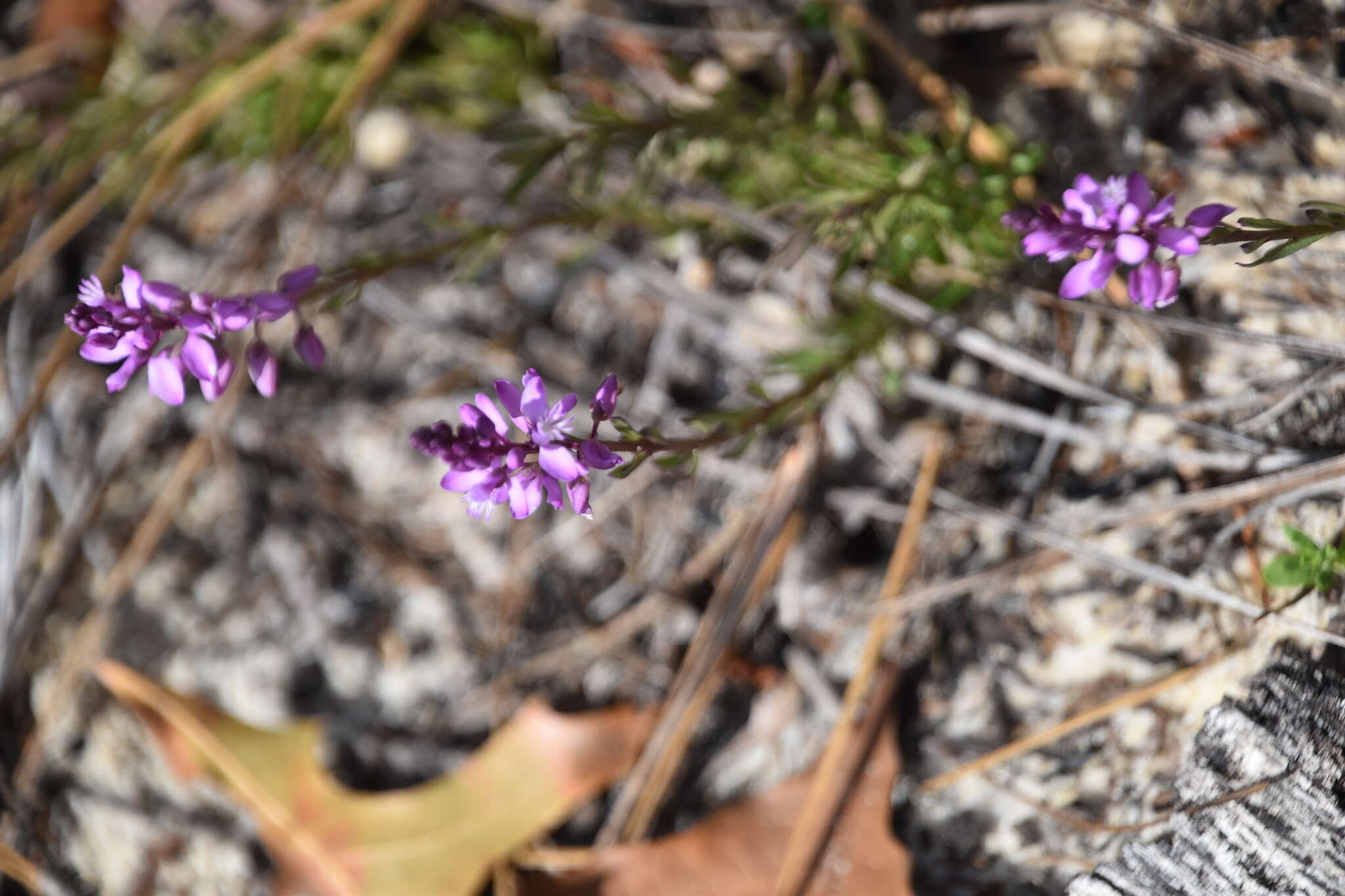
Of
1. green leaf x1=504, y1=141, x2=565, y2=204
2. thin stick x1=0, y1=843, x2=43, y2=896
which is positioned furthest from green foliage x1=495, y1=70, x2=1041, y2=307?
thin stick x1=0, y1=843, x2=43, y2=896

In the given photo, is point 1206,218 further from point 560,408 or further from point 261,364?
point 261,364

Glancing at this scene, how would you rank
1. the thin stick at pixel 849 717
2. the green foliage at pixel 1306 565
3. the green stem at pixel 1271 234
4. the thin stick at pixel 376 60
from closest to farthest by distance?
the green stem at pixel 1271 234 < the green foliage at pixel 1306 565 < the thin stick at pixel 849 717 < the thin stick at pixel 376 60

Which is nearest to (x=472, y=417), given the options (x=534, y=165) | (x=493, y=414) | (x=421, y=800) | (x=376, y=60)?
(x=493, y=414)

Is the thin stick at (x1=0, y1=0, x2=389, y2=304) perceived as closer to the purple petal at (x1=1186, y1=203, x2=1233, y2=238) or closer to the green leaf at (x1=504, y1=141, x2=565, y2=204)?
the green leaf at (x1=504, y1=141, x2=565, y2=204)

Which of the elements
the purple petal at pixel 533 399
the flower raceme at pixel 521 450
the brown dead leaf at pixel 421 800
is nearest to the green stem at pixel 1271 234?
the flower raceme at pixel 521 450

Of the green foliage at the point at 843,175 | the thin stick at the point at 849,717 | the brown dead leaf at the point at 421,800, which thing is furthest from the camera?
Answer: the brown dead leaf at the point at 421,800

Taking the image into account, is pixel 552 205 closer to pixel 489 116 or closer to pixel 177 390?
pixel 489 116

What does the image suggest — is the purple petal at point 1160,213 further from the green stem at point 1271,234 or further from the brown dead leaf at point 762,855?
the brown dead leaf at point 762,855
